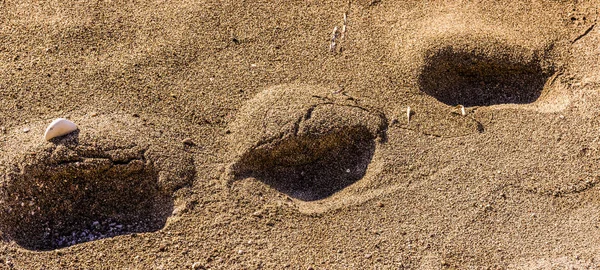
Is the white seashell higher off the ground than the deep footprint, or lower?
higher

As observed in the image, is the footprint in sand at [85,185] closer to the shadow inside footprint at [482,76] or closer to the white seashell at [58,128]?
the white seashell at [58,128]

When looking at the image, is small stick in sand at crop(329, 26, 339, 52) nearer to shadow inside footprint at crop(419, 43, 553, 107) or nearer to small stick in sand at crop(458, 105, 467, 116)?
shadow inside footprint at crop(419, 43, 553, 107)

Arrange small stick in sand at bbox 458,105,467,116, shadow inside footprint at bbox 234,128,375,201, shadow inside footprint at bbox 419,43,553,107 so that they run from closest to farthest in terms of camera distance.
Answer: shadow inside footprint at bbox 234,128,375,201, small stick in sand at bbox 458,105,467,116, shadow inside footprint at bbox 419,43,553,107

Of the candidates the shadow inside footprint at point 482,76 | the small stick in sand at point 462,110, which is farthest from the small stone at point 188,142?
the small stick in sand at point 462,110

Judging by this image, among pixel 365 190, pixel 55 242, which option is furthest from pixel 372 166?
pixel 55 242

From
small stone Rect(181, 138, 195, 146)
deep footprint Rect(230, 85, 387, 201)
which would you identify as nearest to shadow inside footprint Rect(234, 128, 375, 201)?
deep footprint Rect(230, 85, 387, 201)

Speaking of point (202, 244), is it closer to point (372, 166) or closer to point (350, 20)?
point (372, 166)

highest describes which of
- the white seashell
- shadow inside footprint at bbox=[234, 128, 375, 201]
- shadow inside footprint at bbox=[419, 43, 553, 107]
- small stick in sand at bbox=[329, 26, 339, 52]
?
small stick in sand at bbox=[329, 26, 339, 52]
